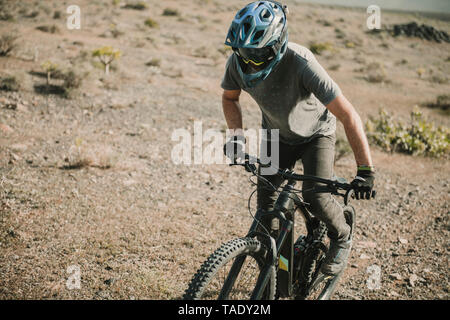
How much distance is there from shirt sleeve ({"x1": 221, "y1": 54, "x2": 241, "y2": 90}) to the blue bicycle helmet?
277 millimetres

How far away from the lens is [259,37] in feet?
7.10

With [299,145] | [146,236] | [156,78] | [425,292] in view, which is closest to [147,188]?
[146,236]

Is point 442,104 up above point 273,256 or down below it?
below

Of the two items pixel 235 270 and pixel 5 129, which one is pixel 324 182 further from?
pixel 5 129

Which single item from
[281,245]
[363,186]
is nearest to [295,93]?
[363,186]

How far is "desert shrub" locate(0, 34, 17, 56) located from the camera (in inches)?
408

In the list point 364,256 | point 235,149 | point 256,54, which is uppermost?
point 256,54

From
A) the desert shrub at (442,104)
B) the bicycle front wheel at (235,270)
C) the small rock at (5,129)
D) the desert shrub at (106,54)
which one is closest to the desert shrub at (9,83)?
the small rock at (5,129)

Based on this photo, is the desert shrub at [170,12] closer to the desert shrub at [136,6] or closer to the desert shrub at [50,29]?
the desert shrub at [136,6]

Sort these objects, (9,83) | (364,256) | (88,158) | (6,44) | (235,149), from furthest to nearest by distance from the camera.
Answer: (6,44) < (9,83) < (88,158) < (364,256) < (235,149)

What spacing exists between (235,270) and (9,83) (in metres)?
8.09

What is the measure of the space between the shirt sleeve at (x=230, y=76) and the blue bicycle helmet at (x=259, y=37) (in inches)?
10.9

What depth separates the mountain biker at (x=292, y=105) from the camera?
2.21 metres

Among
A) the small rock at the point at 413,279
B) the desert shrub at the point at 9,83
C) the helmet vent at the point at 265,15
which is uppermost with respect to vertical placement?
the helmet vent at the point at 265,15
